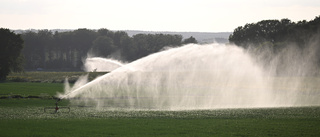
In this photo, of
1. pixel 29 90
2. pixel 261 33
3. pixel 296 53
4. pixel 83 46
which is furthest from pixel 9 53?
pixel 83 46

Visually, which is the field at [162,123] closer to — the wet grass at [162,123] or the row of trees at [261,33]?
the wet grass at [162,123]

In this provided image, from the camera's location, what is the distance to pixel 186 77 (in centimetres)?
7831

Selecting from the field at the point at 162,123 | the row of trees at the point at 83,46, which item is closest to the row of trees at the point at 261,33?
the row of trees at the point at 83,46

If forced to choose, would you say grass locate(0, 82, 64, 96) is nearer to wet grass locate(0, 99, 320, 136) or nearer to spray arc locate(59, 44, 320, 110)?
spray arc locate(59, 44, 320, 110)

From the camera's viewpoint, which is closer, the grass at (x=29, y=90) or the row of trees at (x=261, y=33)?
the grass at (x=29, y=90)

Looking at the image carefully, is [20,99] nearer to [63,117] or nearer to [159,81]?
[63,117]

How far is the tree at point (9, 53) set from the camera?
87.7m

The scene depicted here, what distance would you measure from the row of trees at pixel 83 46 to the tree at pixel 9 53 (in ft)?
234

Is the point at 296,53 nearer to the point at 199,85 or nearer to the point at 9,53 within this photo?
the point at 199,85

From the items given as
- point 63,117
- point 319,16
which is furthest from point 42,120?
point 319,16

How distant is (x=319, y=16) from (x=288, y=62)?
22.3 meters

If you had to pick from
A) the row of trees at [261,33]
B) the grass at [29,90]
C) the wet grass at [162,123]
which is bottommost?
the grass at [29,90]

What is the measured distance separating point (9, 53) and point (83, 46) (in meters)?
97.4

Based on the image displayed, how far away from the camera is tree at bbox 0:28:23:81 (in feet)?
288
